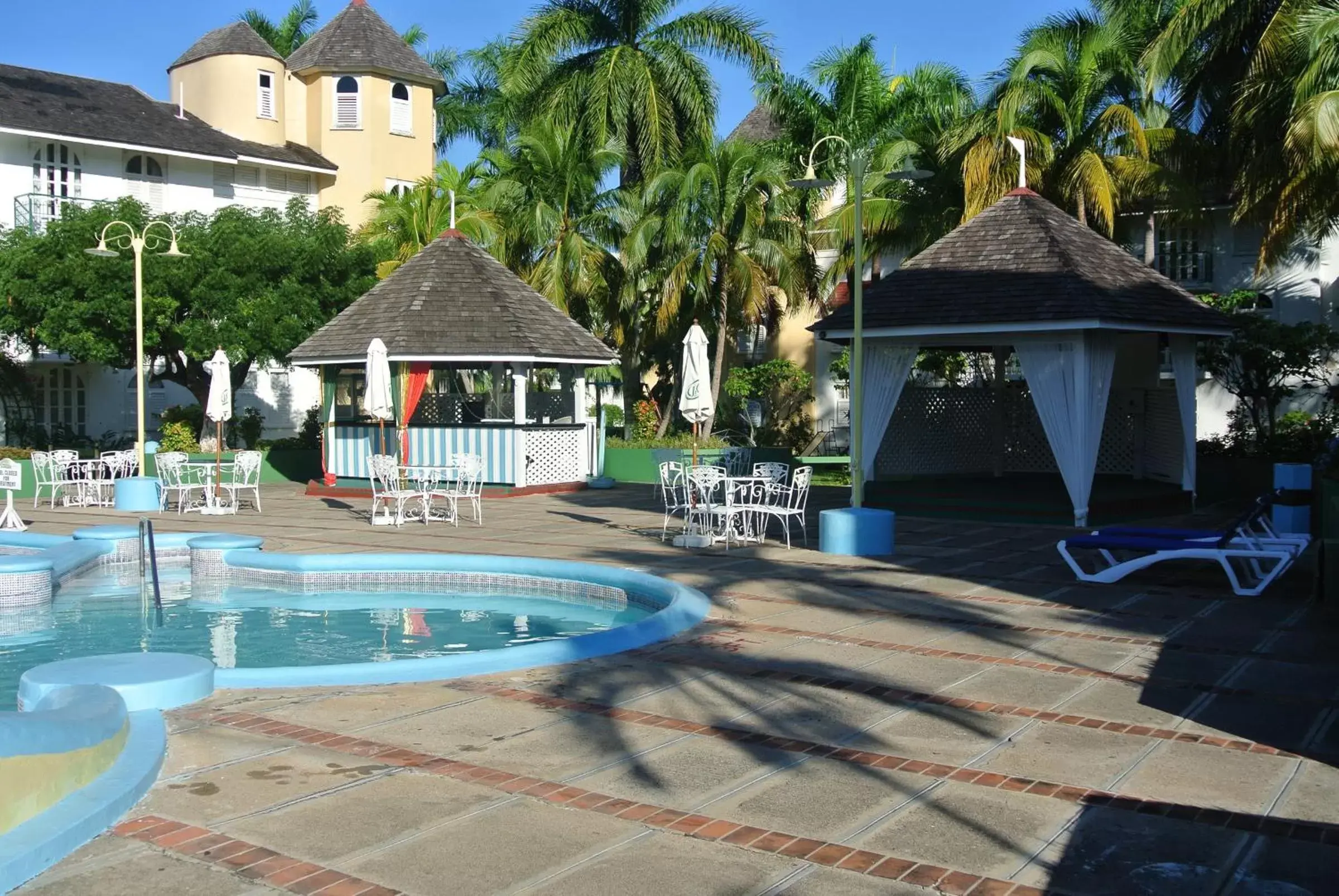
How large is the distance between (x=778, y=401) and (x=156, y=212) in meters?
18.1

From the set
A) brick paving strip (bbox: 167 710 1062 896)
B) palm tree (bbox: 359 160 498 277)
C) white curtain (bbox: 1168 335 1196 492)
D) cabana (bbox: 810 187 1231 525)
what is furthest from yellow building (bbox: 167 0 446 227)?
brick paving strip (bbox: 167 710 1062 896)

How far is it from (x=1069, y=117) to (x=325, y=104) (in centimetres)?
2332

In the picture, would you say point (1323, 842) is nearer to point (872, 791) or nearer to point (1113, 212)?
point (872, 791)

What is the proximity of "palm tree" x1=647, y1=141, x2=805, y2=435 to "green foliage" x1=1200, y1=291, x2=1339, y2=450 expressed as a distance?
9.78m

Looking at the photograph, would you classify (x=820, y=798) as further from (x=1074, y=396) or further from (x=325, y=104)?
(x=325, y=104)

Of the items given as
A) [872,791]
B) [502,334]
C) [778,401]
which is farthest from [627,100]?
[872,791]

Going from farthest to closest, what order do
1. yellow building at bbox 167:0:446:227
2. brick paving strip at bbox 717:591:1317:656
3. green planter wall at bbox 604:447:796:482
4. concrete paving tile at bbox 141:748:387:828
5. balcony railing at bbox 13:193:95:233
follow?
yellow building at bbox 167:0:446:227
balcony railing at bbox 13:193:95:233
green planter wall at bbox 604:447:796:482
brick paving strip at bbox 717:591:1317:656
concrete paving tile at bbox 141:748:387:828

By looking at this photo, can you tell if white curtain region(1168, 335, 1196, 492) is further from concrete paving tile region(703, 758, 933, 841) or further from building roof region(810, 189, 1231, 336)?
concrete paving tile region(703, 758, 933, 841)

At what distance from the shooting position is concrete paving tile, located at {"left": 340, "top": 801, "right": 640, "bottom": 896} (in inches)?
194

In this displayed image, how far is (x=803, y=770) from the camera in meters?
6.37

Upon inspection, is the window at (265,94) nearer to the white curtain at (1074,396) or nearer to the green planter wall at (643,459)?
the green planter wall at (643,459)

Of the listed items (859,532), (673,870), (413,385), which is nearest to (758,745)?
(673,870)

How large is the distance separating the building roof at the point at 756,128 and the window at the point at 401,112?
1066 cm

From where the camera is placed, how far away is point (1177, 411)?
21.6m
